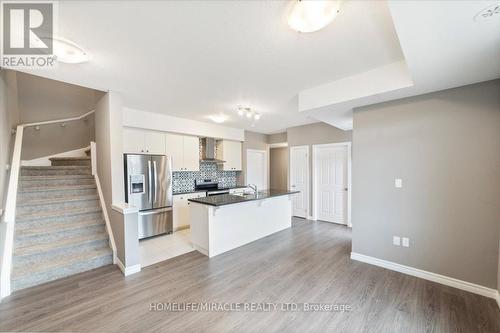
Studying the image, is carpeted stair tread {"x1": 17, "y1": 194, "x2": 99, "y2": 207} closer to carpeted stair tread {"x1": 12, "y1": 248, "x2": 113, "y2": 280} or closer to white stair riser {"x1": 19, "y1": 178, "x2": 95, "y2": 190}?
white stair riser {"x1": 19, "y1": 178, "x2": 95, "y2": 190}

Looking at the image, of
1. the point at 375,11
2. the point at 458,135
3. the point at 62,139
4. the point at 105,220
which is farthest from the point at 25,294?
the point at 458,135

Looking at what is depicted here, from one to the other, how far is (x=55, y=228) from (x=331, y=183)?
5462 millimetres

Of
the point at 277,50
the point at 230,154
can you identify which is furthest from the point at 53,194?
the point at 277,50

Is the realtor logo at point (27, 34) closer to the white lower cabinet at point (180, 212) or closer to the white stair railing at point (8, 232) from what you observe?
the white stair railing at point (8, 232)

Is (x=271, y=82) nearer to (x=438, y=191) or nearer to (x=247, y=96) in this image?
(x=247, y=96)

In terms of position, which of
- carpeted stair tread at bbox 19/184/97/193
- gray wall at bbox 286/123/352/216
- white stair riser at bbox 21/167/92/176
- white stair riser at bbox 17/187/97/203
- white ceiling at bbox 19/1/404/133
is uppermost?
white ceiling at bbox 19/1/404/133

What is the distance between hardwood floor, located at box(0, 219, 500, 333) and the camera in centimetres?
181

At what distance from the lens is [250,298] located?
218cm

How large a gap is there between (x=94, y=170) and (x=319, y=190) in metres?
5.12

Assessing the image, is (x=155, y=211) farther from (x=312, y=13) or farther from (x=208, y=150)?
(x=312, y=13)

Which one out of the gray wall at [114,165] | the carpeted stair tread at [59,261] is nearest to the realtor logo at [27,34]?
the gray wall at [114,165]

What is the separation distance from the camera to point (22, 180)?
3.21 metres

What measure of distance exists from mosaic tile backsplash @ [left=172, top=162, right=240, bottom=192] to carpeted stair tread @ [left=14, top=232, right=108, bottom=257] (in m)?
2.03

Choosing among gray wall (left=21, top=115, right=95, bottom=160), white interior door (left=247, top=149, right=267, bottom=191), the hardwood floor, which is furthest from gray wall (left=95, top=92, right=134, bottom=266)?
white interior door (left=247, top=149, right=267, bottom=191)
